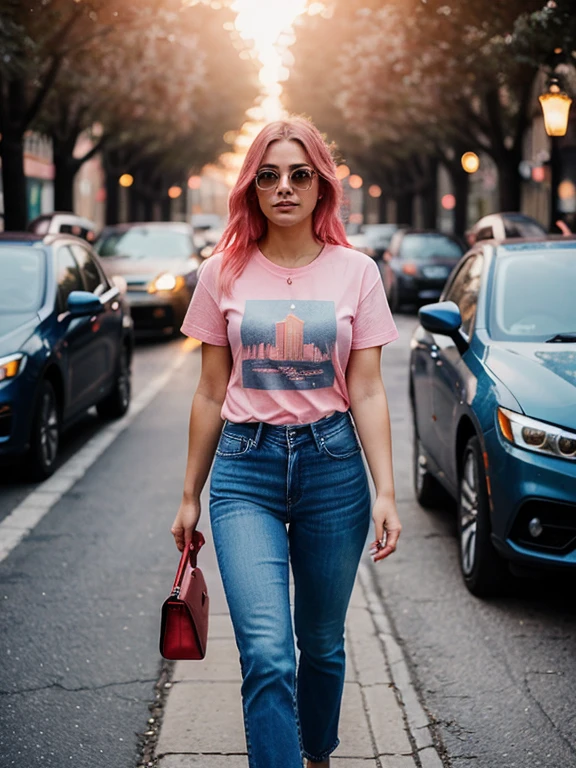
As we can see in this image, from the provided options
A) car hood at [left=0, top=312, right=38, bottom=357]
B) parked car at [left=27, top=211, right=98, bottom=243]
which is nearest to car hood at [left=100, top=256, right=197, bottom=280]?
parked car at [left=27, top=211, right=98, bottom=243]

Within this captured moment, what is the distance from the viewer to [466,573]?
5.79 meters

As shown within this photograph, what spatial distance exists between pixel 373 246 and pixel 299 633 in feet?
99.6

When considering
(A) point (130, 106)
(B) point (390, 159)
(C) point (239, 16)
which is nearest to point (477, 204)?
(B) point (390, 159)

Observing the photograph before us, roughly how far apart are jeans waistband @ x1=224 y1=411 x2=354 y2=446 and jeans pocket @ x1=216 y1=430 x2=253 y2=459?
0.04 feet

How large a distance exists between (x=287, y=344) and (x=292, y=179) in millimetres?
446

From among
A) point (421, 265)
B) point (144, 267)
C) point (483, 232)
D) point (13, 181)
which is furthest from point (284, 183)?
point (421, 265)

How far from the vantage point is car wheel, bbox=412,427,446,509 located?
7422mm

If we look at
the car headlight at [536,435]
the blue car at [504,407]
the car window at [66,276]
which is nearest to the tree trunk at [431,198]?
the car window at [66,276]

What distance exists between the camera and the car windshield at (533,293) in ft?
20.0

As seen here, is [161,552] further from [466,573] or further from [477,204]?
[477,204]

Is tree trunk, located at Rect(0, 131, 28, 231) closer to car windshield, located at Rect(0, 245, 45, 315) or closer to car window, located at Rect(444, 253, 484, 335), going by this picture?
car windshield, located at Rect(0, 245, 45, 315)

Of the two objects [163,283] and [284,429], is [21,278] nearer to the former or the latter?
[284,429]

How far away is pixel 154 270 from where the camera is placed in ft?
59.4

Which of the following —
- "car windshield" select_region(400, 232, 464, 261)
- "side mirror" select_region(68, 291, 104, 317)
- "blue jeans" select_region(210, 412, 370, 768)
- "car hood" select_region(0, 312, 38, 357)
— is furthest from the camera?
"car windshield" select_region(400, 232, 464, 261)
